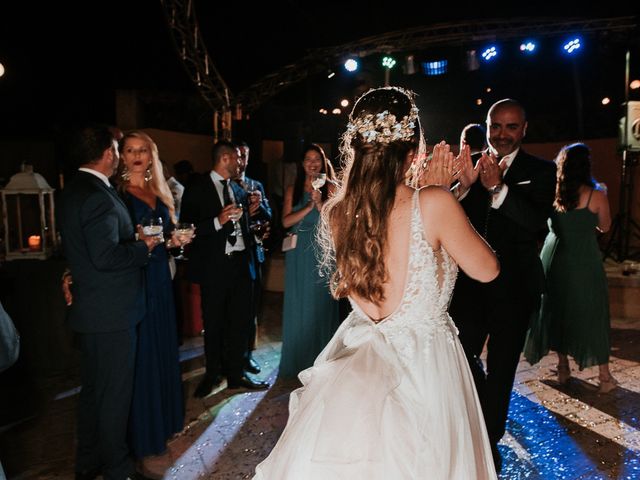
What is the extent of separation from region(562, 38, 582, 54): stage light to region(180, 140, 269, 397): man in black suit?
737 cm

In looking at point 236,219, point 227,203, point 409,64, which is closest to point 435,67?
point 409,64

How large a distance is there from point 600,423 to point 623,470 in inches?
23.7

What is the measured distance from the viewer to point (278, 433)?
328cm

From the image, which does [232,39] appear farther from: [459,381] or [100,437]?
[459,381]

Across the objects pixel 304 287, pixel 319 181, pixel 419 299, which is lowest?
pixel 304 287

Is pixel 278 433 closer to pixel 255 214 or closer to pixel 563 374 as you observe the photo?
pixel 255 214

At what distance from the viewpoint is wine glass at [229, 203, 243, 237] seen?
11.6 ft

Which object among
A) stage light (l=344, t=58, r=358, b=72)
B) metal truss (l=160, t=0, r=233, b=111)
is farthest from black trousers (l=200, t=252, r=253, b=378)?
stage light (l=344, t=58, r=358, b=72)

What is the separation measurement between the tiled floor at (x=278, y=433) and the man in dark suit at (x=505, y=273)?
438mm

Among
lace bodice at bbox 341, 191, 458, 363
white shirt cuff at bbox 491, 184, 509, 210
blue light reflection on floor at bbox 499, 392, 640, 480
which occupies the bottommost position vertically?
blue light reflection on floor at bbox 499, 392, 640, 480

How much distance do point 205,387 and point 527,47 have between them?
26.2 ft

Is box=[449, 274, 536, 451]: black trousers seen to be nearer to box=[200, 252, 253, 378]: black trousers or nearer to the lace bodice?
the lace bodice

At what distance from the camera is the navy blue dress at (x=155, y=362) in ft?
9.33

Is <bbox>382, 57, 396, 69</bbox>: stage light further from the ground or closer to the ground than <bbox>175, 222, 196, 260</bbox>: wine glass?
further from the ground
